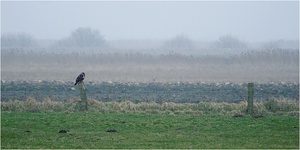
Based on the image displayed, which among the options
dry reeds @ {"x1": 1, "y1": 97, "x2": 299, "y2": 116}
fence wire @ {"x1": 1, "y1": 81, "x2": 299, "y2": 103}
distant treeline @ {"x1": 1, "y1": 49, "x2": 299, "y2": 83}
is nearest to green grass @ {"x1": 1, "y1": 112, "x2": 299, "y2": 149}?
dry reeds @ {"x1": 1, "y1": 97, "x2": 299, "y2": 116}

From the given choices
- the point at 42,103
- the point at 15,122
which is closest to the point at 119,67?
the point at 42,103

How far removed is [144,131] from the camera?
54.1 ft

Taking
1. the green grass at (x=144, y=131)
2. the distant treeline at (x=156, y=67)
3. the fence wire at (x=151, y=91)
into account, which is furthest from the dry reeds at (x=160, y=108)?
the distant treeline at (x=156, y=67)

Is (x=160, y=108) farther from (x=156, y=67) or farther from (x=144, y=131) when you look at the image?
(x=156, y=67)

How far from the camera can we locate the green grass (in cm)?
1394

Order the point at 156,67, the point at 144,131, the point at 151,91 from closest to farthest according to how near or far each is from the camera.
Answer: the point at 144,131
the point at 151,91
the point at 156,67

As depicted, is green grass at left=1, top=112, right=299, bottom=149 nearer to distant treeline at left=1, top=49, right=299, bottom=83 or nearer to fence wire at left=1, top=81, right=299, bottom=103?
fence wire at left=1, top=81, right=299, bottom=103

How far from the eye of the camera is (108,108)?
72.6ft

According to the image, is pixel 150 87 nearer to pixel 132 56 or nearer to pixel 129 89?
pixel 129 89

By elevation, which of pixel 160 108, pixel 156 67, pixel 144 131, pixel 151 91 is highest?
pixel 156 67

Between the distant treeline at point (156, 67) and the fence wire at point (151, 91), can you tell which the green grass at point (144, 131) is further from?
the distant treeline at point (156, 67)

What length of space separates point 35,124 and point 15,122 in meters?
0.80

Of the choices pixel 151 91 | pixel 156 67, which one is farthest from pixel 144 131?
pixel 156 67

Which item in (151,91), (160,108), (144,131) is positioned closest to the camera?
(144,131)
